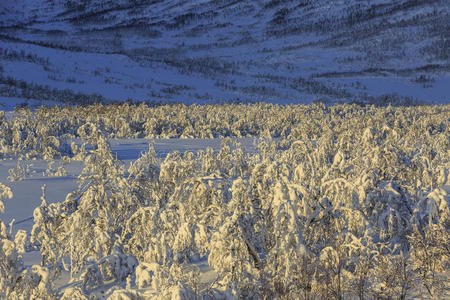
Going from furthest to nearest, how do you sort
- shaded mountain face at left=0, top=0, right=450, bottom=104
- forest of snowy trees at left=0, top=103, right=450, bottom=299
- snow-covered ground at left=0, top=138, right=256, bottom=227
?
shaded mountain face at left=0, top=0, right=450, bottom=104 < snow-covered ground at left=0, top=138, right=256, bottom=227 < forest of snowy trees at left=0, top=103, right=450, bottom=299

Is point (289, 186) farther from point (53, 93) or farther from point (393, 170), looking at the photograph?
point (53, 93)

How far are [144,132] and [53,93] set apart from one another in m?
9.10

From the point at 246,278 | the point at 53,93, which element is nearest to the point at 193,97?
the point at 53,93

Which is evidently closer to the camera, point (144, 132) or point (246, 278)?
point (246, 278)

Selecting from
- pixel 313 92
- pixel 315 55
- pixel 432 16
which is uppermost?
pixel 432 16

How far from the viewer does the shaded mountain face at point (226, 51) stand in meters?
20.2

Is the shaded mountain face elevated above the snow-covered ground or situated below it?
above

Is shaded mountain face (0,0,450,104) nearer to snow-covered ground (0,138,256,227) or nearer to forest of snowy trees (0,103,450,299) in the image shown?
Result: snow-covered ground (0,138,256,227)

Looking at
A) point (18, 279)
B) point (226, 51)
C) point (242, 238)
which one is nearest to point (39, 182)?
point (18, 279)

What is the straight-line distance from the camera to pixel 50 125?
7.57 metres

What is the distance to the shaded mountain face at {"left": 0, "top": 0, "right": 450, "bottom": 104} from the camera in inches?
796

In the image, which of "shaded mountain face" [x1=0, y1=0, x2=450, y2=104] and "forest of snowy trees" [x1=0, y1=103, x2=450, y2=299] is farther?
"shaded mountain face" [x1=0, y1=0, x2=450, y2=104]

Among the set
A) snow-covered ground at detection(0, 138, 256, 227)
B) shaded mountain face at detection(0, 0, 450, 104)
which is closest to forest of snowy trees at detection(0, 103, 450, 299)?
snow-covered ground at detection(0, 138, 256, 227)

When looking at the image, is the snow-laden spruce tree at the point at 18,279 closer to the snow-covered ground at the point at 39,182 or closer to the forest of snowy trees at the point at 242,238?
the forest of snowy trees at the point at 242,238
